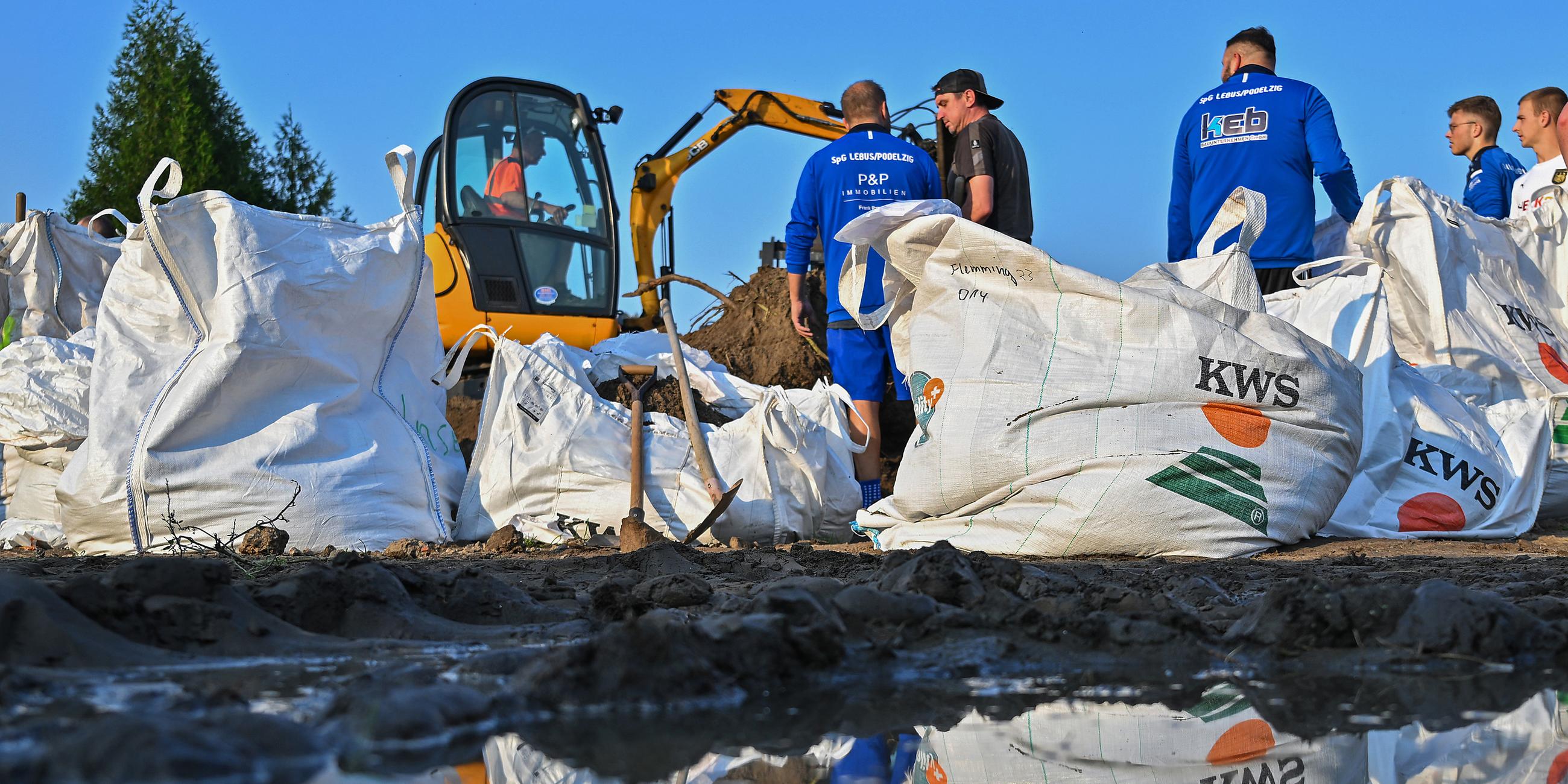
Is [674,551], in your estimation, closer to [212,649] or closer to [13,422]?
[212,649]

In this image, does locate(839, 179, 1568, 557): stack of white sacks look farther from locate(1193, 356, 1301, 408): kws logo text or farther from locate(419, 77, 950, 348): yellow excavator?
locate(419, 77, 950, 348): yellow excavator

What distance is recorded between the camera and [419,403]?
14.7 ft

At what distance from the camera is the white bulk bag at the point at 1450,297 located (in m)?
4.84

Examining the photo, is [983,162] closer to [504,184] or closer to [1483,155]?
[1483,155]

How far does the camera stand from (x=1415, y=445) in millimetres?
4016

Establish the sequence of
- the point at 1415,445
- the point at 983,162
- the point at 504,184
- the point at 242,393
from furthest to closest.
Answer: the point at 504,184, the point at 983,162, the point at 1415,445, the point at 242,393

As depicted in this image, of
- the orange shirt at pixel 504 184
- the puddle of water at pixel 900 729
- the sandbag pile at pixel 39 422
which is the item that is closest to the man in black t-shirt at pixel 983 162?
the sandbag pile at pixel 39 422

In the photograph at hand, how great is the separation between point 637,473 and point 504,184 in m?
3.53

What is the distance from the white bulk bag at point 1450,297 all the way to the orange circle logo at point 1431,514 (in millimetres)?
1052

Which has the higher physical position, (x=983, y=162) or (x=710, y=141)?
(x=710, y=141)

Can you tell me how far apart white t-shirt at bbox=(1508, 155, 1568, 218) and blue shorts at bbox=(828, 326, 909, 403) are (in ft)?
8.78

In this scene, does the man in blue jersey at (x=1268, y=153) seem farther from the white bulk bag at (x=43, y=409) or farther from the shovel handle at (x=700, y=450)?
the white bulk bag at (x=43, y=409)

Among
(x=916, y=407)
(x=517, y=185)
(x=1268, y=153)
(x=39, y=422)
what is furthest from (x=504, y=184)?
(x=916, y=407)

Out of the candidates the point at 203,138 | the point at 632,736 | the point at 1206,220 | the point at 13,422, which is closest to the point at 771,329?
the point at 1206,220
